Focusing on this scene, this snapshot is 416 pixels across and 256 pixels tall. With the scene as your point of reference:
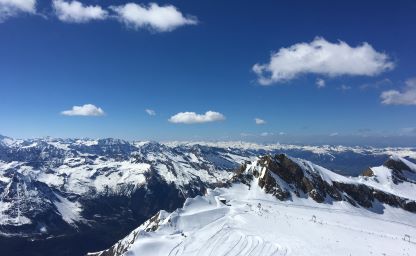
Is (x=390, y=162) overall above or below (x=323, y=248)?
above

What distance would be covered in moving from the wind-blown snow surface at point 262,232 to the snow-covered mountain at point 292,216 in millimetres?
128

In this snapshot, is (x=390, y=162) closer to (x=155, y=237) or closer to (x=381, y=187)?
(x=381, y=187)

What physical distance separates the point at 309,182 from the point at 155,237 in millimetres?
62848

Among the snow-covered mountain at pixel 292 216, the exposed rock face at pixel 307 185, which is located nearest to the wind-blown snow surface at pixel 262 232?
the snow-covered mountain at pixel 292 216

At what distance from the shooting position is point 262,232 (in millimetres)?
56531

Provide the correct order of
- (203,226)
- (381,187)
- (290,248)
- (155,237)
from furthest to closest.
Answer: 1. (381,187)
2. (203,226)
3. (155,237)
4. (290,248)

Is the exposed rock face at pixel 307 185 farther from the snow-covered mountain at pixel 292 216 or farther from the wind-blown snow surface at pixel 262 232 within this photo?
the wind-blown snow surface at pixel 262 232

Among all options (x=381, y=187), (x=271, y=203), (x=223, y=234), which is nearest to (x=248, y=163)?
(x=271, y=203)

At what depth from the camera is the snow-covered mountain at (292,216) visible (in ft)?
162

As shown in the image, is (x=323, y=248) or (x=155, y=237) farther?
(x=155, y=237)

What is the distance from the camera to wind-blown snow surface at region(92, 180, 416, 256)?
1892 inches

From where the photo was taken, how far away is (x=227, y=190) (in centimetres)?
9981

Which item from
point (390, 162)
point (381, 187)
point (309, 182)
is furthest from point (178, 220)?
point (390, 162)

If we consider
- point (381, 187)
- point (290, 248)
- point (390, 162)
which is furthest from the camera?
point (390, 162)
